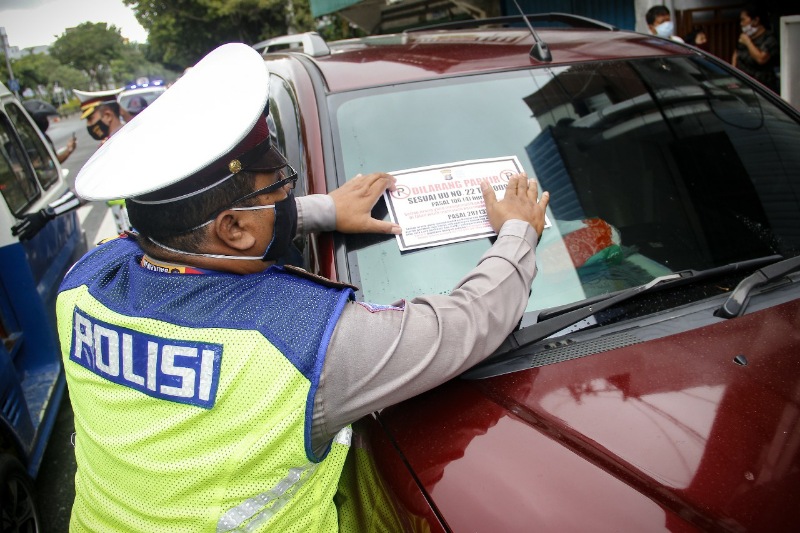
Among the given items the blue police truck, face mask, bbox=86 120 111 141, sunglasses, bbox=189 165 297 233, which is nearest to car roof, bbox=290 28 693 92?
sunglasses, bbox=189 165 297 233

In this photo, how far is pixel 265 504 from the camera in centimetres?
125

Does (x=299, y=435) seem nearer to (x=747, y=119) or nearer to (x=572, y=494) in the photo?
(x=572, y=494)

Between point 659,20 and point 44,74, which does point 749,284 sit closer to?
point 659,20

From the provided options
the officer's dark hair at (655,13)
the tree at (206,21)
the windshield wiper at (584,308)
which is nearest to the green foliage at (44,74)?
the tree at (206,21)

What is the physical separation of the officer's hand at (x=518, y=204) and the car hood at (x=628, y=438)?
0.37 meters

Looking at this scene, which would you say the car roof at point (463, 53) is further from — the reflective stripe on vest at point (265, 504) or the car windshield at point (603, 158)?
the reflective stripe on vest at point (265, 504)

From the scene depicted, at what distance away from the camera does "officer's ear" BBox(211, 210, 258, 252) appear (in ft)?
4.27

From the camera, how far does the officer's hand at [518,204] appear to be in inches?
64.5

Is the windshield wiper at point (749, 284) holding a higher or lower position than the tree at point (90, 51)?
lower

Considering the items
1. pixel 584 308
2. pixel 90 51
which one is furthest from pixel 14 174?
pixel 90 51

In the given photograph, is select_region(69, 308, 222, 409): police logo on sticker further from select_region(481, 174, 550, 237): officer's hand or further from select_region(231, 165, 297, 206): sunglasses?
select_region(481, 174, 550, 237): officer's hand

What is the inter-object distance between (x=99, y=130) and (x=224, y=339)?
5.35m

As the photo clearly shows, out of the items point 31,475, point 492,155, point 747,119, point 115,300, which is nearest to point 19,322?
point 31,475

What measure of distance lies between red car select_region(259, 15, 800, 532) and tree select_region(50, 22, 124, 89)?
10871 centimetres
